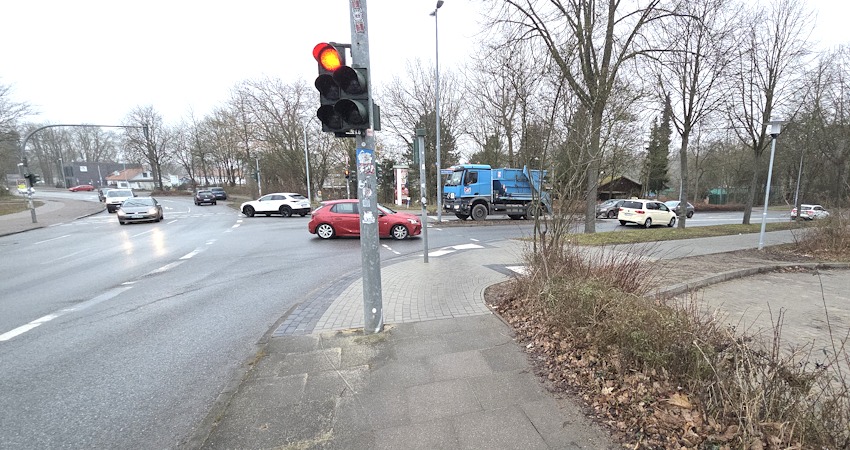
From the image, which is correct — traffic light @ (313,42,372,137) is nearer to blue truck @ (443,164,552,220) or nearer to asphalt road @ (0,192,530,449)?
asphalt road @ (0,192,530,449)

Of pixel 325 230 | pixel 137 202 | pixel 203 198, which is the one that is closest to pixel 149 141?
pixel 203 198

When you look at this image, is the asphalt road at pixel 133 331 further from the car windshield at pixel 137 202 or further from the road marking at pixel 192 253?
the car windshield at pixel 137 202

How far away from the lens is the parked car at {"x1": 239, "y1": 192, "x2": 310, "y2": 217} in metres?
24.0

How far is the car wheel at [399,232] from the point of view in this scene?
12.9 metres

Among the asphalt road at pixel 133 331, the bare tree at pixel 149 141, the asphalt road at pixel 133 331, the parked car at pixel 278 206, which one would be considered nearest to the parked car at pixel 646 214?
the asphalt road at pixel 133 331

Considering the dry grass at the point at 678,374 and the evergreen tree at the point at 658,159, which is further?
the evergreen tree at the point at 658,159

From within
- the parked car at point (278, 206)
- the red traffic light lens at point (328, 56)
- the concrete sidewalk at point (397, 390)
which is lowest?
the concrete sidewalk at point (397, 390)

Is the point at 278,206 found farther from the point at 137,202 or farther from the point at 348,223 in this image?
the point at 348,223

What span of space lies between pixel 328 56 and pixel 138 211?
68.6 ft

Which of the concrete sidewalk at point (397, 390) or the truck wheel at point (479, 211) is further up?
the truck wheel at point (479, 211)

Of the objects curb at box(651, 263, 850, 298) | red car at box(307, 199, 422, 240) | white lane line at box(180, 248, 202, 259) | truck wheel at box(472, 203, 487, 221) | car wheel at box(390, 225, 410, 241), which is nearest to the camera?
curb at box(651, 263, 850, 298)

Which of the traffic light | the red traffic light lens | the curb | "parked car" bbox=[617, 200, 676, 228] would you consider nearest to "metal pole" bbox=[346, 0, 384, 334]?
the traffic light

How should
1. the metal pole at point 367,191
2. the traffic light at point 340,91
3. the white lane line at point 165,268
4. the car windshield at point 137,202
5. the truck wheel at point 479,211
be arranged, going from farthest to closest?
1. the truck wheel at point 479,211
2. the car windshield at point 137,202
3. the white lane line at point 165,268
4. the metal pole at point 367,191
5. the traffic light at point 340,91

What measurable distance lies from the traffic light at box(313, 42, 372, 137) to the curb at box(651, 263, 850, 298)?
4333 millimetres
